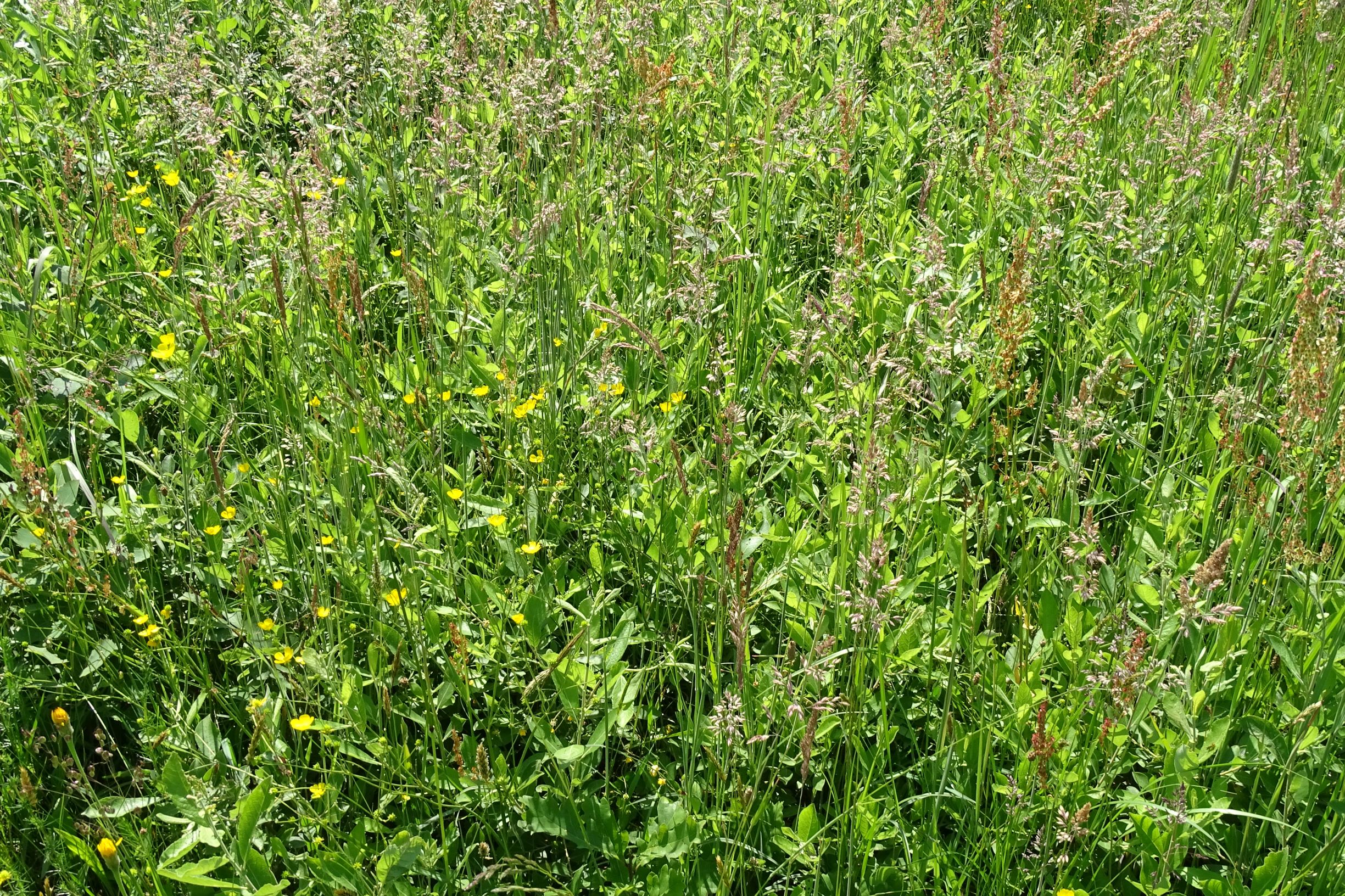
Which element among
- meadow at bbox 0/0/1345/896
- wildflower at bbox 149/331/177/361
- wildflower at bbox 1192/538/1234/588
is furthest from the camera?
wildflower at bbox 149/331/177/361

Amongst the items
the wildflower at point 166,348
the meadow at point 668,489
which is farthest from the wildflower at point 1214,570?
the wildflower at point 166,348

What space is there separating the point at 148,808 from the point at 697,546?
3.16ft

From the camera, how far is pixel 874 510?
150cm

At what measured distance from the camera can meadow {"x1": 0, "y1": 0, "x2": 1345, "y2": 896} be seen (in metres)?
1.54

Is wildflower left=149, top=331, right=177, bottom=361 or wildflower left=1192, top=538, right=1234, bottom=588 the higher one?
wildflower left=1192, top=538, right=1234, bottom=588

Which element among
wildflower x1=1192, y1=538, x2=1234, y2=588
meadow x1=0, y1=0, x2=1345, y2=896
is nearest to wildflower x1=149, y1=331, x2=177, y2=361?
meadow x1=0, y1=0, x2=1345, y2=896

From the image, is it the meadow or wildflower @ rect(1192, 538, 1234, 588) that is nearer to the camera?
wildflower @ rect(1192, 538, 1234, 588)

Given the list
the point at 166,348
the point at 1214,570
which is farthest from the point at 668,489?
the point at 166,348

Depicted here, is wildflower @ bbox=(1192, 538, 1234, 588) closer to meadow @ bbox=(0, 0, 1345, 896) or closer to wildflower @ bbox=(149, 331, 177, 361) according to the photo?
meadow @ bbox=(0, 0, 1345, 896)

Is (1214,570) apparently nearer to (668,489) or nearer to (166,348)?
(668,489)

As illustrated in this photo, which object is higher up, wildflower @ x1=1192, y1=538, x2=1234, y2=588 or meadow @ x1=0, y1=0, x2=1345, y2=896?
wildflower @ x1=1192, y1=538, x2=1234, y2=588

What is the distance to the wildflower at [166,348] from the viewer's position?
226 centimetres

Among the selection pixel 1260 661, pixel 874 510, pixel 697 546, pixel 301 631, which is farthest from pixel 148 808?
pixel 1260 661

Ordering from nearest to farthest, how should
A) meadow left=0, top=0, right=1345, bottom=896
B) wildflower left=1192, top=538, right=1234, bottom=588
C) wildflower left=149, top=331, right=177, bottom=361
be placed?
wildflower left=1192, top=538, right=1234, bottom=588 < meadow left=0, top=0, right=1345, bottom=896 < wildflower left=149, top=331, right=177, bottom=361
